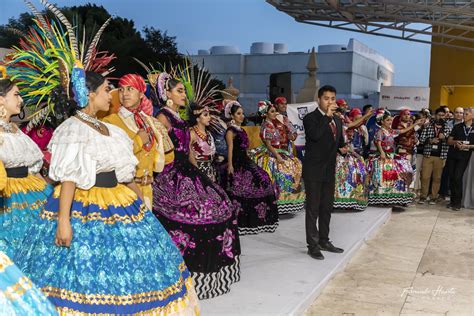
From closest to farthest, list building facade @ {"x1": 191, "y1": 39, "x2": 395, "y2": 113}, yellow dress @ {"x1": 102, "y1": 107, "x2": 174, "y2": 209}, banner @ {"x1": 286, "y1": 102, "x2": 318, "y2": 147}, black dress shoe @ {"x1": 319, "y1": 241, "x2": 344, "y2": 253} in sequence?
yellow dress @ {"x1": 102, "y1": 107, "x2": 174, "y2": 209}
black dress shoe @ {"x1": 319, "y1": 241, "x2": 344, "y2": 253}
banner @ {"x1": 286, "y1": 102, "x2": 318, "y2": 147}
building facade @ {"x1": 191, "y1": 39, "x2": 395, "y2": 113}

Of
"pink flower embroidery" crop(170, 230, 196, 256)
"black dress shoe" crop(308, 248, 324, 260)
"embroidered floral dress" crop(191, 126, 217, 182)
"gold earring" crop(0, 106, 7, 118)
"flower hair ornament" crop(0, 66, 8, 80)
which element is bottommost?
"black dress shoe" crop(308, 248, 324, 260)

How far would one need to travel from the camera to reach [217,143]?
8297 mm

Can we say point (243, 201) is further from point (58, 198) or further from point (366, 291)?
point (58, 198)

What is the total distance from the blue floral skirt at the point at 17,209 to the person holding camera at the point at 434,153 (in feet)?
28.2

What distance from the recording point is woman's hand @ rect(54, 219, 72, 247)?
9.28 feet

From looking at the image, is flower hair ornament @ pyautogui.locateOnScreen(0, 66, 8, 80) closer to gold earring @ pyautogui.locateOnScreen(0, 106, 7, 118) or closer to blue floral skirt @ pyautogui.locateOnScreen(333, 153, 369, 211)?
gold earring @ pyautogui.locateOnScreen(0, 106, 7, 118)

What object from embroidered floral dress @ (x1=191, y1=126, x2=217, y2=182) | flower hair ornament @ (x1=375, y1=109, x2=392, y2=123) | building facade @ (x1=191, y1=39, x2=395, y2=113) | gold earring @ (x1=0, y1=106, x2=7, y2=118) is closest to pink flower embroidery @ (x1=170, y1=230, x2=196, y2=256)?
embroidered floral dress @ (x1=191, y1=126, x2=217, y2=182)

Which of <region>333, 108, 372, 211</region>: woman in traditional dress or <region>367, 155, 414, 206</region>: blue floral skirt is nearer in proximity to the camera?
<region>333, 108, 372, 211</region>: woman in traditional dress

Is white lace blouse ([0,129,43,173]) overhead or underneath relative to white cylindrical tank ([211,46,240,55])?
underneath

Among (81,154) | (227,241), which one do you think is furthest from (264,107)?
(81,154)

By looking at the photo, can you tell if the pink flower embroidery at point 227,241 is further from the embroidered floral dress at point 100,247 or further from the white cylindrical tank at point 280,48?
the white cylindrical tank at point 280,48

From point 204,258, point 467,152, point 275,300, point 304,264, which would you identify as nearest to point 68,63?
point 204,258

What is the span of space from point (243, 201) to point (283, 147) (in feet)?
4.63

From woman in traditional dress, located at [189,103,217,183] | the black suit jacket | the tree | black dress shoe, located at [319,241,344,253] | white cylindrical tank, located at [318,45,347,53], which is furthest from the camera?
white cylindrical tank, located at [318,45,347,53]
